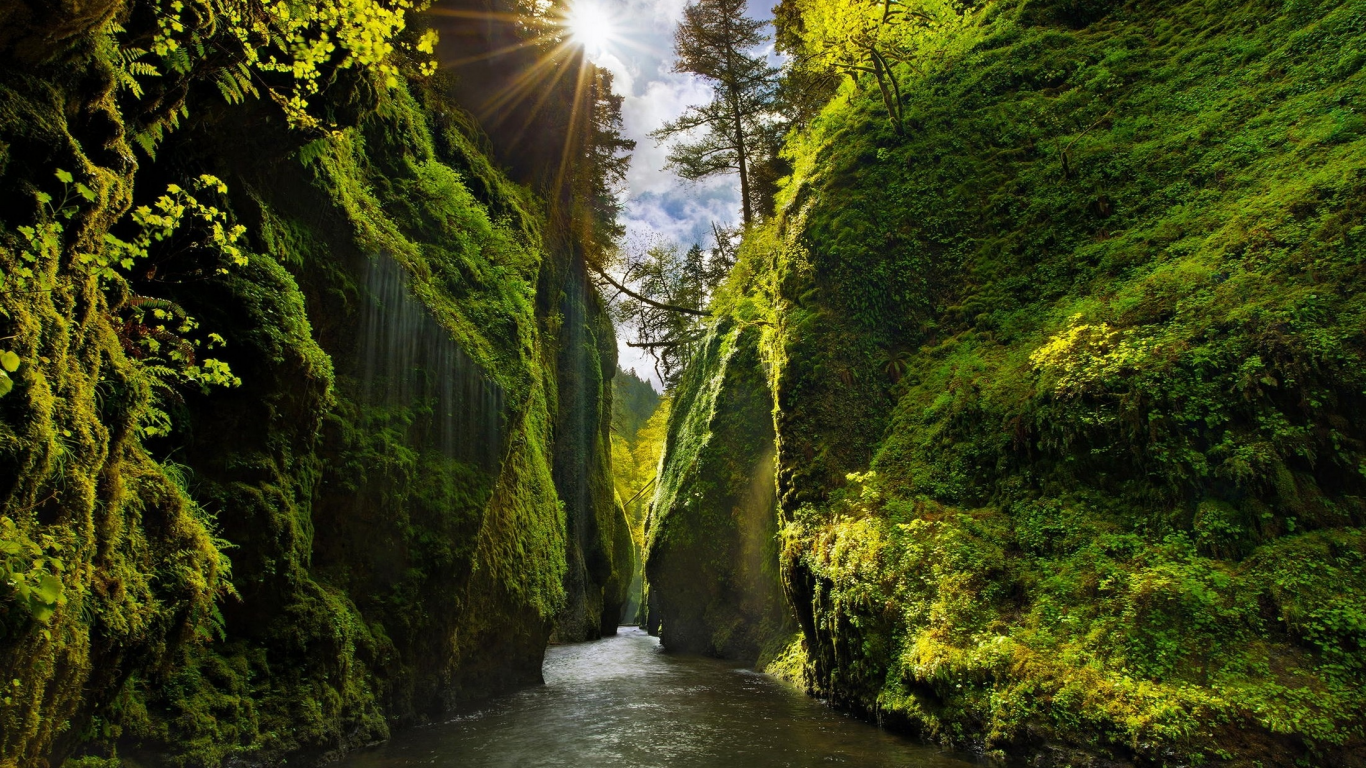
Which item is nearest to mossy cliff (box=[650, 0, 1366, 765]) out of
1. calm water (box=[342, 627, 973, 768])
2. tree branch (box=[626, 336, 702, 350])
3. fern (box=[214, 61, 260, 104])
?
calm water (box=[342, 627, 973, 768])

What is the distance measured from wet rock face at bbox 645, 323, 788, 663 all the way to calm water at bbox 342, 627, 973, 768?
4104mm

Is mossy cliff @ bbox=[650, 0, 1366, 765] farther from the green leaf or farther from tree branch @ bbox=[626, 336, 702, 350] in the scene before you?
tree branch @ bbox=[626, 336, 702, 350]

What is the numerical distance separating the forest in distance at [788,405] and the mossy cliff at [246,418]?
0.04 m

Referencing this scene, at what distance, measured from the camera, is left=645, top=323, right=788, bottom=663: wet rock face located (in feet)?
54.6

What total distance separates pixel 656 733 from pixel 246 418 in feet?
20.6

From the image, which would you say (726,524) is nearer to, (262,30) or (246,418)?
(246,418)

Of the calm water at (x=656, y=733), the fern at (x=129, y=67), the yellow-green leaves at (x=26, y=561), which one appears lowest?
the calm water at (x=656, y=733)

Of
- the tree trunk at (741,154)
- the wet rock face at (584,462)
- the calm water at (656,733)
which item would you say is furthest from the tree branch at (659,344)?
the calm water at (656,733)

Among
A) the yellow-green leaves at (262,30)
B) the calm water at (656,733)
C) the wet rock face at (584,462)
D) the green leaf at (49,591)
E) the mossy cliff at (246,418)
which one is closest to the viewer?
the green leaf at (49,591)

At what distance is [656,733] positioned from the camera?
8258 millimetres

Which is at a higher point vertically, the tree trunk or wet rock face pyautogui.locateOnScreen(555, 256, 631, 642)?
the tree trunk

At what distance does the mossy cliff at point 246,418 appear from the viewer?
3.40 meters

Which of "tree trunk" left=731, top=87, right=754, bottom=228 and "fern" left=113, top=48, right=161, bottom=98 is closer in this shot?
"fern" left=113, top=48, right=161, bottom=98

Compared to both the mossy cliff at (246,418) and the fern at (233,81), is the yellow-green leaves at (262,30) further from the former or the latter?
the mossy cliff at (246,418)
